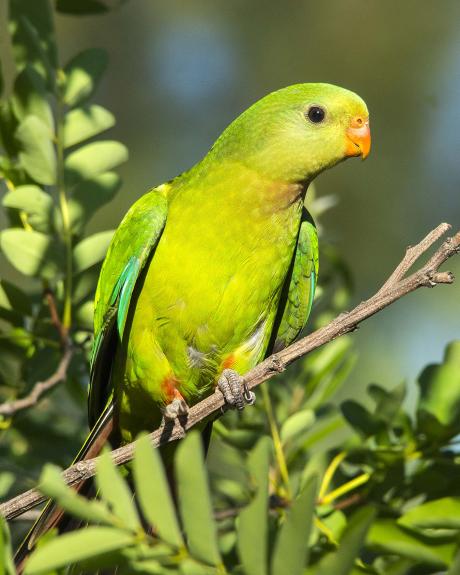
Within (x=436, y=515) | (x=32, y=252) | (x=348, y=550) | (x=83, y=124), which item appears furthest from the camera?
(x=83, y=124)

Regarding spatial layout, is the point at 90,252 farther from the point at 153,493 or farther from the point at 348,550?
the point at 348,550

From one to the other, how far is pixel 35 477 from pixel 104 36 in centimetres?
461

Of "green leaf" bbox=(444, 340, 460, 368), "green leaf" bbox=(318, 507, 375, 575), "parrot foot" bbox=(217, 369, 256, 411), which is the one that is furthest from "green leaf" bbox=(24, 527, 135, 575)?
"green leaf" bbox=(444, 340, 460, 368)

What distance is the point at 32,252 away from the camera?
2.63m

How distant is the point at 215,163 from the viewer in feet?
9.52

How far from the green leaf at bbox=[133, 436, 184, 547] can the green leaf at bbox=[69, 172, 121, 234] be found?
1.49m

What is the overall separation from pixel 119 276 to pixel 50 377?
372mm

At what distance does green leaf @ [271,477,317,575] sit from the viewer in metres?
1.21

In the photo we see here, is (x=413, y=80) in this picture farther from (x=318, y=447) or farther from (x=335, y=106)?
(x=335, y=106)

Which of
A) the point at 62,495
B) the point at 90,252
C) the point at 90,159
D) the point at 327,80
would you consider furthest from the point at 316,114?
the point at 327,80

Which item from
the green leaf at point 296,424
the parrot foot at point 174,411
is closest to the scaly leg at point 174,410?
the parrot foot at point 174,411

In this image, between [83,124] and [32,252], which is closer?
[32,252]

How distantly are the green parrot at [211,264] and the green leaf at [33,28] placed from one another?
541 mm

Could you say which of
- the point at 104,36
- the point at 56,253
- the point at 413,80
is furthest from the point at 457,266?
the point at 104,36
